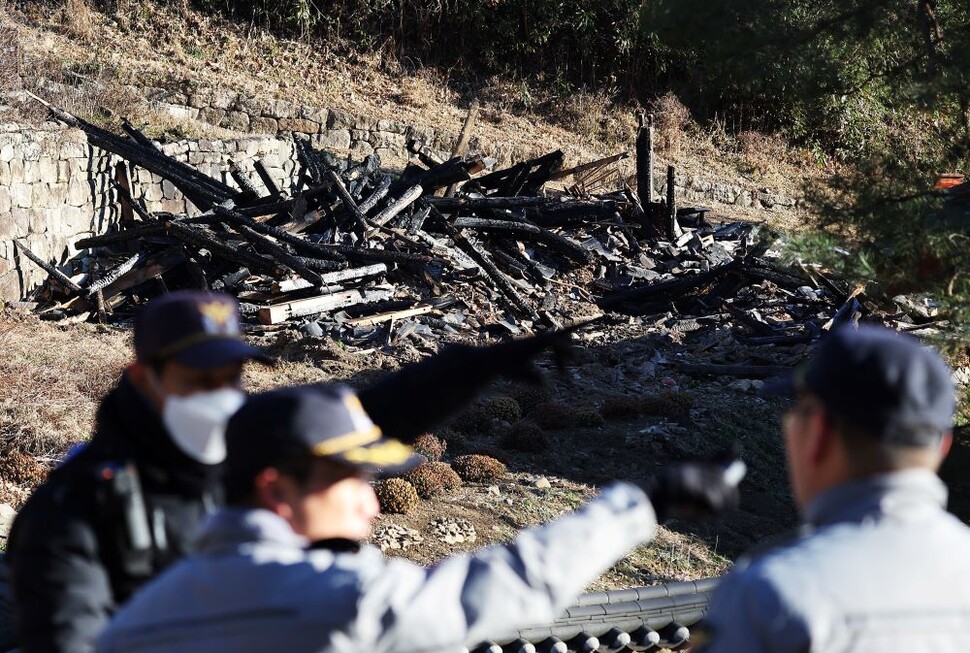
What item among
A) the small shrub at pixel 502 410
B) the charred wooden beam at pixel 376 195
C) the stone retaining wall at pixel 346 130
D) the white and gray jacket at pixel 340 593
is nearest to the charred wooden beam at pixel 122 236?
the charred wooden beam at pixel 376 195

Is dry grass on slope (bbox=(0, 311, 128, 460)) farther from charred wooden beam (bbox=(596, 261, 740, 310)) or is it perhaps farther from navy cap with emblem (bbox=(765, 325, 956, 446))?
navy cap with emblem (bbox=(765, 325, 956, 446))

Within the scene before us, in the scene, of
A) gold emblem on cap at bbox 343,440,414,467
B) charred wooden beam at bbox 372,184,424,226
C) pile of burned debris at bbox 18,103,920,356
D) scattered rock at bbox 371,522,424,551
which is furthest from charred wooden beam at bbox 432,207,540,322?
gold emblem on cap at bbox 343,440,414,467

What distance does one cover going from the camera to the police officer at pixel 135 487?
7.93 feet

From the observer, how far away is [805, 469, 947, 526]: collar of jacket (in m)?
→ 1.87

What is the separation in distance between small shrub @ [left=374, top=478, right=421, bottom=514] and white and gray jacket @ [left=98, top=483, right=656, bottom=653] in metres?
6.43

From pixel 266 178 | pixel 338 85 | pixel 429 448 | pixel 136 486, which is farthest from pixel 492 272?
pixel 136 486

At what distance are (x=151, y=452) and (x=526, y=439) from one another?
7.86 meters

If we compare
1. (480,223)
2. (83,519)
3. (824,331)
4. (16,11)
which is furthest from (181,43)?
(83,519)

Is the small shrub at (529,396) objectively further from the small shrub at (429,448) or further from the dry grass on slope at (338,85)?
the dry grass on slope at (338,85)

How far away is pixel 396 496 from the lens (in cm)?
840

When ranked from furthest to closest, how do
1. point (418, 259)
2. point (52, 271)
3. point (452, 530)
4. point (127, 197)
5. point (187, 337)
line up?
point (127, 197)
point (418, 259)
point (52, 271)
point (452, 530)
point (187, 337)

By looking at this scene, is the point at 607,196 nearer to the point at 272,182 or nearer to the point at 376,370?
the point at 272,182

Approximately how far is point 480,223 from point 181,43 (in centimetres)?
Answer: 1032

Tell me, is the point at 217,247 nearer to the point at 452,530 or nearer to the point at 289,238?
the point at 289,238
